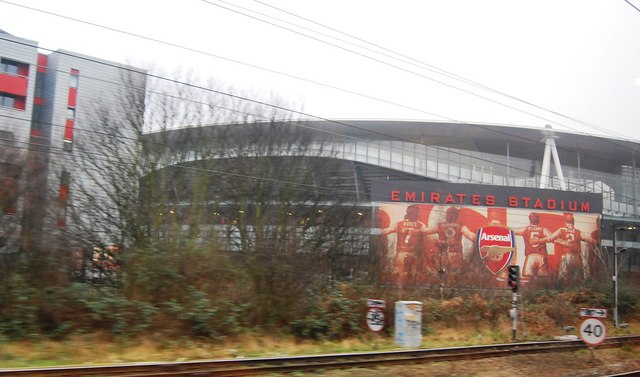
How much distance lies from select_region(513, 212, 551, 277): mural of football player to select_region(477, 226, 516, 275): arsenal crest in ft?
4.96

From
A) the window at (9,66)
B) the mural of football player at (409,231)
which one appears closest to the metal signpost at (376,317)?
the window at (9,66)

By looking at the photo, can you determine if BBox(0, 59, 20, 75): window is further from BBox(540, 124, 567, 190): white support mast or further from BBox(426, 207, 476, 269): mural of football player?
BBox(540, 124, 567, 190): white support mast

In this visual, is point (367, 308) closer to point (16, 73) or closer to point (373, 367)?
point (373, 367)

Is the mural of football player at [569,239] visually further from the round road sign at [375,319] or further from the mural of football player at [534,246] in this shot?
the round road sign at [375,319]

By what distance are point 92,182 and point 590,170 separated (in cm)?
6431

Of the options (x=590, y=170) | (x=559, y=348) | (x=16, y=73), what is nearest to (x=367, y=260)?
(x=559, y=348)

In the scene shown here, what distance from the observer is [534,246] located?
52625 millimetres

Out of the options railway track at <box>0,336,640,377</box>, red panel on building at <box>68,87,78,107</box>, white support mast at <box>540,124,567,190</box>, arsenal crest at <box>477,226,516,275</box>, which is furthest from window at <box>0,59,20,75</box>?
white support mast at <box>540,124,567,190</box>

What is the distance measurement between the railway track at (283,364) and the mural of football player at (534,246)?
34.9 meters

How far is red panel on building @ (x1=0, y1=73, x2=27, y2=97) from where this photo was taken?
2555 centimetres

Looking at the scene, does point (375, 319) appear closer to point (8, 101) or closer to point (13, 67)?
point (8, 101)

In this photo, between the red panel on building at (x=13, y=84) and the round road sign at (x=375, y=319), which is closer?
the round road sign at (x=375, y=319)

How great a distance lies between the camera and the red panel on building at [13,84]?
25.5 metres

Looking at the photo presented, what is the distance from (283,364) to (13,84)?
68.7ft
